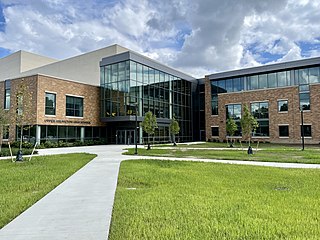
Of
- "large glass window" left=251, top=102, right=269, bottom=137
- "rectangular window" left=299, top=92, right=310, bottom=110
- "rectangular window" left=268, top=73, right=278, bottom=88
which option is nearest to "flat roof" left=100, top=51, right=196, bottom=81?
"large glass window" left=251, top=102, right=269, bottom=137

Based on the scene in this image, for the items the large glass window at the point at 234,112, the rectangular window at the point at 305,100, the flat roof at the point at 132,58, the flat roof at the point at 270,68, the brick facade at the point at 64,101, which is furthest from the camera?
the large glass window at the point at 234,112

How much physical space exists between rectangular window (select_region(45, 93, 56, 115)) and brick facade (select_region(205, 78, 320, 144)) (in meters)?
24.8

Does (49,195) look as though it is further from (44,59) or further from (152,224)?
(44,59)

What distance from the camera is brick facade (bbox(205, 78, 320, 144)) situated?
3556 centimetres

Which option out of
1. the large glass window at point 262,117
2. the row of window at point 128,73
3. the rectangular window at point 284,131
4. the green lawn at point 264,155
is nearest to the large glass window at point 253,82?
the large glass window at point 262,117

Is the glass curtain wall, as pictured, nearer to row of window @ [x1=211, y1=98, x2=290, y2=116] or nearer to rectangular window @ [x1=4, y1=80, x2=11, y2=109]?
row of window @ [x1=211, y1=98, x2=290, y2=116]

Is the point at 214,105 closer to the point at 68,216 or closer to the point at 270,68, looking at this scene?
the point at 270,68

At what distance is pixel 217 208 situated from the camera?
5953 mm

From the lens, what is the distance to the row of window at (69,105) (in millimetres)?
31938

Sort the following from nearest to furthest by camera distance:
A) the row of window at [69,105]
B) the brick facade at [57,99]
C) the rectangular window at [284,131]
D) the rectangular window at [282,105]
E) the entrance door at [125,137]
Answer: the brick facade at [57,99] < the row of window at [69,105] < the rectangular window at [284,131] < the rectangular window at [282,105] < the entrance door at [125,137]

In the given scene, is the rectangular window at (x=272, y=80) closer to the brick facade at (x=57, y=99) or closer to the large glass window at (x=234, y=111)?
the large glass window at (x=234, y=111)

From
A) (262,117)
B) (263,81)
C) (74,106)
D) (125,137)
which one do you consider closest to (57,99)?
(74,106)

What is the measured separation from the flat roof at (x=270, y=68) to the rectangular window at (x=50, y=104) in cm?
2514

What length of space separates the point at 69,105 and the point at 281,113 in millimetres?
28793
